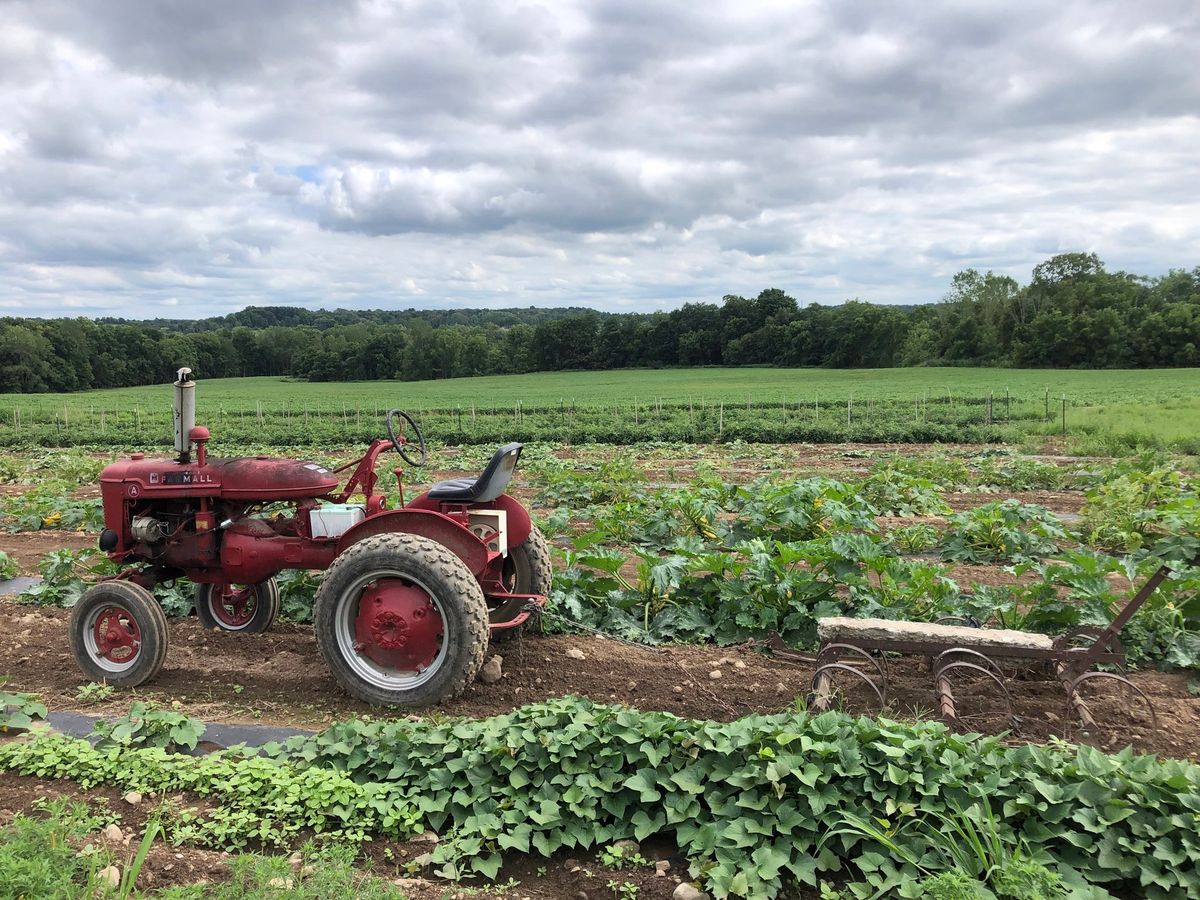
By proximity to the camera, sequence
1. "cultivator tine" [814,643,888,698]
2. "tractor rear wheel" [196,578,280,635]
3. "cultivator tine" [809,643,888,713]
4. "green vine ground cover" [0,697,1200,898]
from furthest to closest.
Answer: "tractor rear wheel" [196,578,280,635], "cultivator tine" [814,643,888,698], "cultivator tine" [809,643,888,713], "green vine ground cover" [0,697,1200,898]

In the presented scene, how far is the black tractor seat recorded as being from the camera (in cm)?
497

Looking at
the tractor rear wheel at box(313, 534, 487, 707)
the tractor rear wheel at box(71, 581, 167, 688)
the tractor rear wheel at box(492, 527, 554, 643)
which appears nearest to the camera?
the tractor rear wheel at box(313, 534, 487, 707)

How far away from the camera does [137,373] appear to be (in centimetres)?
7250

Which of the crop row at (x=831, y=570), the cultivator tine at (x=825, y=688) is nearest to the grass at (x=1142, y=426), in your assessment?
the crop row at (x=831, y=570)

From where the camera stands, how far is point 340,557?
15.4ft

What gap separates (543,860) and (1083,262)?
307 ft

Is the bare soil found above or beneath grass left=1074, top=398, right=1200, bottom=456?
beneath

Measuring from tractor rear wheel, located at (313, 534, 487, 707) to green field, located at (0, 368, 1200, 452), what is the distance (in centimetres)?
1951

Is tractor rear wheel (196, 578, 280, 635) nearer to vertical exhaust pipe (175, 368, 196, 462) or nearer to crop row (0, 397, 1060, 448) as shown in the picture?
vertical exhaust pipe (175, 368, 196, 462)

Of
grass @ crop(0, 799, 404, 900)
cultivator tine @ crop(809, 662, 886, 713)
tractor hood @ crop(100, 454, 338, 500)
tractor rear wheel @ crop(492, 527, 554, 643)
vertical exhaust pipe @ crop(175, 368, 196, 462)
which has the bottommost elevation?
grass @ crop(0, 799, 404, 900)

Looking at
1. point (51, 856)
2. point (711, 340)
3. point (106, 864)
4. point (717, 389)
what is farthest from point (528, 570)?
point (711, 340)

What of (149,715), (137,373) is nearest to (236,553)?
(149,715)

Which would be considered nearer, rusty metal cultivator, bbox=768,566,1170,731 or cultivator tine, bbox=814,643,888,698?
rusty metal cultivator, bbox=768,566,1170,731

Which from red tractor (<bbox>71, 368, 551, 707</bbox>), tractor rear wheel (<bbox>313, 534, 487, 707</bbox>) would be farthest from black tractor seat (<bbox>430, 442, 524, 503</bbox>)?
tractor rear wheel (<bbox>313, 534, 487, 707</bbox>)
